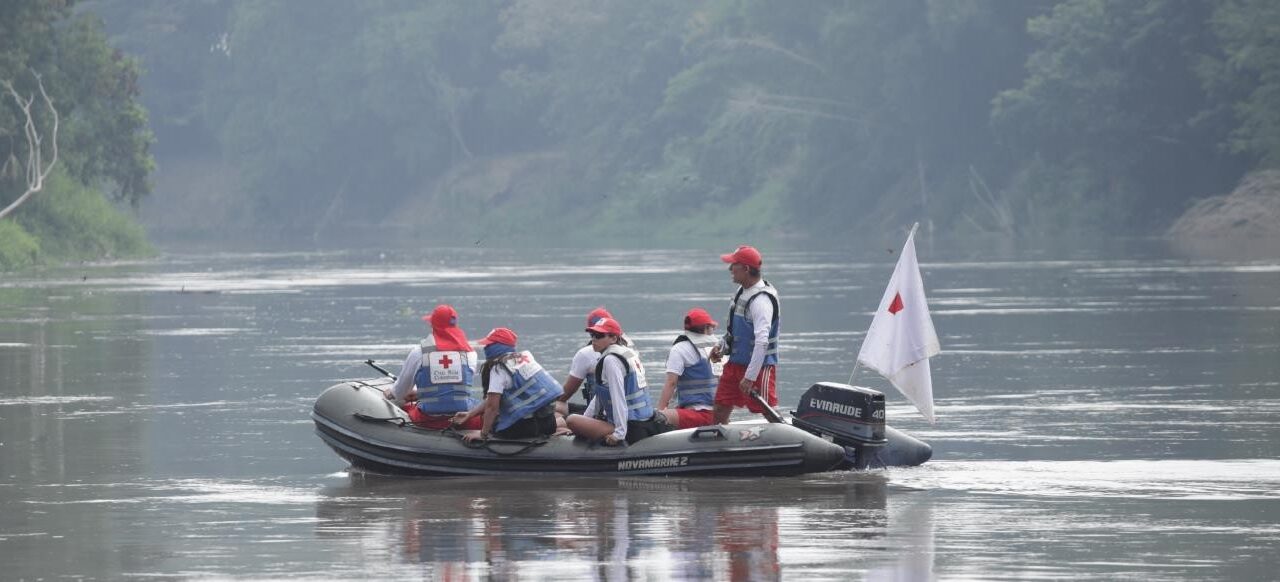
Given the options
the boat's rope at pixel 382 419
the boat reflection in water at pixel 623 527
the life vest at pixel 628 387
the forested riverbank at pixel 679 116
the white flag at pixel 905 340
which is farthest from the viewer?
the forested riverbank at pixel 679 116

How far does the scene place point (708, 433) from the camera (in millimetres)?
17344

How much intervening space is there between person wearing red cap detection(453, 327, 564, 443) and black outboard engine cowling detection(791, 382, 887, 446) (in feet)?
6.38

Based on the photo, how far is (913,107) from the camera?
3792 inches

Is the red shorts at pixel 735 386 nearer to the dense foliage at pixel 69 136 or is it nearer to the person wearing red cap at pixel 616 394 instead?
the person wearing red cap at pixel 616 394

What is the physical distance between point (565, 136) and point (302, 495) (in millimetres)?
108405

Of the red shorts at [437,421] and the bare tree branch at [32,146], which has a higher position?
the bare tree branch at [32,146]

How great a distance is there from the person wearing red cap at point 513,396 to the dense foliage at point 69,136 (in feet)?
150

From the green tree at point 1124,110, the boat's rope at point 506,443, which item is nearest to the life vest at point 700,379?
the boat's rope at point 506,443

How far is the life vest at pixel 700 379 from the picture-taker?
712 inches

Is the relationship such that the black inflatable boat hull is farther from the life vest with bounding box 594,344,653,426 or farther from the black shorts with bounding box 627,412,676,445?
the life vest with bounding box 594,344,653,426

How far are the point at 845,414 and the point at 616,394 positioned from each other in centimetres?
178

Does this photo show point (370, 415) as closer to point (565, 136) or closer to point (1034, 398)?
point (1034, 398)

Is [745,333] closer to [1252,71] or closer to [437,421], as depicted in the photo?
[437,421]

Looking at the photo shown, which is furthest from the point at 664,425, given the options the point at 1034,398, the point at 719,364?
the point at 1034,398
